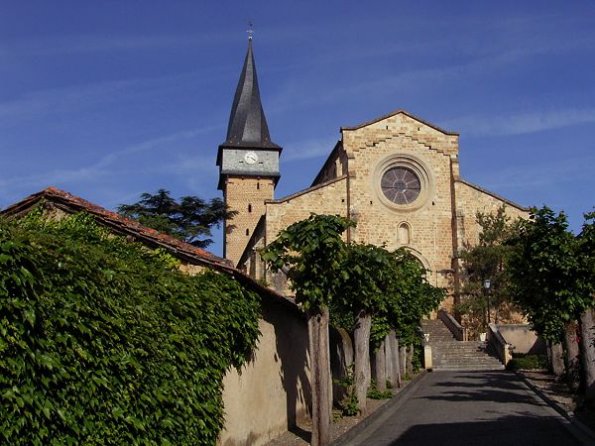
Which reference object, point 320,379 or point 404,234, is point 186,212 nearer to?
point 404,234

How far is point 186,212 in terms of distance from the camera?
45219 mm

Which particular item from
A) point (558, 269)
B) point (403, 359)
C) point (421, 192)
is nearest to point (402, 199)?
point (421, 192)

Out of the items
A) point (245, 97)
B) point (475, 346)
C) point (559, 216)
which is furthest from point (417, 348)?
point (245, 97)

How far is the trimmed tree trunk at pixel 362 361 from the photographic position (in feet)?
52.5

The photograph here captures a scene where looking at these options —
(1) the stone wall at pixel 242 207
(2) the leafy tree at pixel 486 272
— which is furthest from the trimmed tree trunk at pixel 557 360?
(1) the stone wall at pixel 242 207

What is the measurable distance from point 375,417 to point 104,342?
10441 mm

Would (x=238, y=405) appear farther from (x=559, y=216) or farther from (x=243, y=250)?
(x=243, y=250)

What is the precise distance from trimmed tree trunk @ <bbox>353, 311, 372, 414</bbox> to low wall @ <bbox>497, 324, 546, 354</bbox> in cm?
2115

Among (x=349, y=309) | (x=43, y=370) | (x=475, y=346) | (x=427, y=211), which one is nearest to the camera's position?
(x=43, y=370)

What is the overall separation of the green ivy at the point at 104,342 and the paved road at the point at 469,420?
463 cm

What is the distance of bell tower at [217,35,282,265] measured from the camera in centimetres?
5197

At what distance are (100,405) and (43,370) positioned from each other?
950mm

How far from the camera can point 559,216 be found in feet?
58.1

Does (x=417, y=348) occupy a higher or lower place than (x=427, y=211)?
lower
